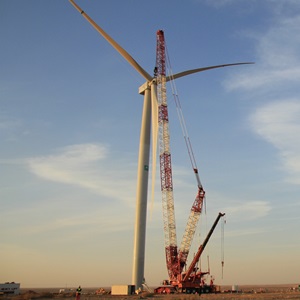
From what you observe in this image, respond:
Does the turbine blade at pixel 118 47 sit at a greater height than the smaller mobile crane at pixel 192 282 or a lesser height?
greater

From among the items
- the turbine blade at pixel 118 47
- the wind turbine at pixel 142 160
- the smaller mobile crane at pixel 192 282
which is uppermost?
the turbine blade at pixel 118 47

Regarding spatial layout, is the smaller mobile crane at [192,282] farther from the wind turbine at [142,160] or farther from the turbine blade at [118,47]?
the turbine blade at [118,47]

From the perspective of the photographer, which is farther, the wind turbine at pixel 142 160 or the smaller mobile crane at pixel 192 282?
the smaller mobile crane at pixel 192 282

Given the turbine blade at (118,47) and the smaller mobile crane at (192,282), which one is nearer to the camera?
the turbine blade at (118,47)

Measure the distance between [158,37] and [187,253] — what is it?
61.5 metres

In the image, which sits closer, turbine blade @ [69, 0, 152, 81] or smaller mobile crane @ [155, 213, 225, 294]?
turbine blade @ [69, 0, 152, 81]

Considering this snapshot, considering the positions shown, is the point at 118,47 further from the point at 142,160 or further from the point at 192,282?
the point at 192,282

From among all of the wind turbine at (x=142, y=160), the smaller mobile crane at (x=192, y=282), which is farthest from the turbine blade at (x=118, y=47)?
the smaller mobile crane at (x=192, y=282)

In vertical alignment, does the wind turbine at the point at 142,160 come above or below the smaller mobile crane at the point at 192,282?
above

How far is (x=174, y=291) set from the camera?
101 m

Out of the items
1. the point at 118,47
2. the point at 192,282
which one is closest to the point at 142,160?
the point at 118,47

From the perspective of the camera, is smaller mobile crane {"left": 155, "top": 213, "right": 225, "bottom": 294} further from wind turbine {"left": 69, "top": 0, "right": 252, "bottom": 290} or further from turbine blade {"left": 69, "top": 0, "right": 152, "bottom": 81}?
turbine blade {"left": 69, "top": 0, "right": 152, "bottom": 81}

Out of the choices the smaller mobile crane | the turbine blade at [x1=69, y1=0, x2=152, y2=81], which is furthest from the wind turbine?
the smaller mobile crane

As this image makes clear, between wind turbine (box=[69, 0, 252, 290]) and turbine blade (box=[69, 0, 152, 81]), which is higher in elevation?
turbine blade (box=[69, 0, 152, 81])
